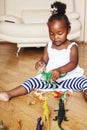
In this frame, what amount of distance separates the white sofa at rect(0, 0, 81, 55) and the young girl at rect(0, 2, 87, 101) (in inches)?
36.7

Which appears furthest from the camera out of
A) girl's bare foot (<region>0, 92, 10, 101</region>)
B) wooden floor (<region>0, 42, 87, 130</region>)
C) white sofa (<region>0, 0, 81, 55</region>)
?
white sofa (<region>0, 0, 81, 55</region>)

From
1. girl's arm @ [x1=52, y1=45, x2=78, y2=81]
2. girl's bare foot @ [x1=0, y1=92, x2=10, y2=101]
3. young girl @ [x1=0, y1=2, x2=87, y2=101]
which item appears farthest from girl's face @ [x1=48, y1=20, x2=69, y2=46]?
girl's bare foot @ [x1=0, y1=92, x2=10, y2=101]

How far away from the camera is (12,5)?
318cm

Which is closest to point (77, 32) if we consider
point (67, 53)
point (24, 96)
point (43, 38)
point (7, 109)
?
point (43, 38)

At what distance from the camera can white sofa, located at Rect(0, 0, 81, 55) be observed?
2.57 meters

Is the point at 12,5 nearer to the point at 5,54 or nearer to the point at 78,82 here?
the point at 5,54

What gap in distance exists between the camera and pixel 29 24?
2.63 m

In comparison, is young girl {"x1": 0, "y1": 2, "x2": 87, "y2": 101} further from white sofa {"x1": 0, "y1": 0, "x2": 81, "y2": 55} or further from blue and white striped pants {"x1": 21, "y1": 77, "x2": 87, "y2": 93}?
white sofa {"x1": 0, "y1": 0, "x2": 81, "y2": 55}

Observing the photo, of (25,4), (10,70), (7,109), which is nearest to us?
(7,109)

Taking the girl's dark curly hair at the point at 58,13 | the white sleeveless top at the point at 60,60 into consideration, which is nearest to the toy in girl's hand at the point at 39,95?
the white sleeveless top at the point at 60,60

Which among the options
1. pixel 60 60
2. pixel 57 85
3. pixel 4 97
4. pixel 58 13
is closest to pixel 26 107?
pixel 4 97

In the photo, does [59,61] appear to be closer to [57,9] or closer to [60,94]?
[60,94]

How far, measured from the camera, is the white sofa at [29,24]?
8.45 ft

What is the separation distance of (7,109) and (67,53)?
1.67 feet
